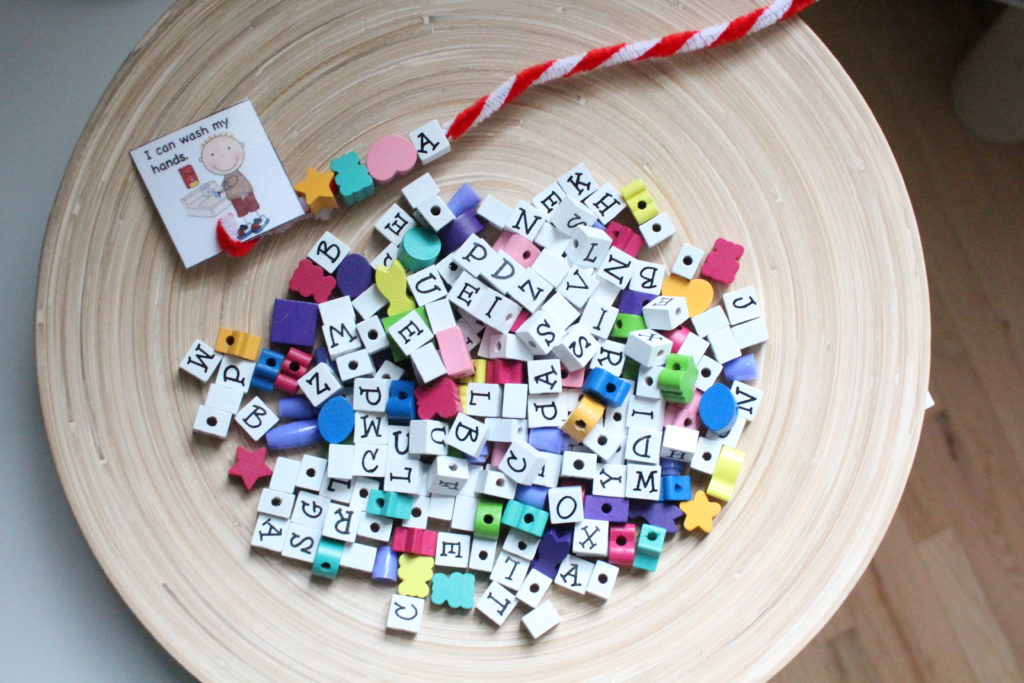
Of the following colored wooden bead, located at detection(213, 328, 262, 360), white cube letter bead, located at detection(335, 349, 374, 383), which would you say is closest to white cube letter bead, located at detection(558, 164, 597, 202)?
white cube letter bead, located at detection(335, 349, 374, 383)

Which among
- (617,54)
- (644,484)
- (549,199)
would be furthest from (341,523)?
(617,54)

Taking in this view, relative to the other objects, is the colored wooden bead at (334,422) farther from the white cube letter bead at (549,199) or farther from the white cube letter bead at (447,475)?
the white cube letter bead at (549,199)

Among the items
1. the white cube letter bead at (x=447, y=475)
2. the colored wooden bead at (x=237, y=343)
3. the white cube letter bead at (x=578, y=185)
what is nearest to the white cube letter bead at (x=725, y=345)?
the white cube letter bead at (x=578, y=185)

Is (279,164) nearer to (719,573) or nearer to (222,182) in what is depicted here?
(222,182)

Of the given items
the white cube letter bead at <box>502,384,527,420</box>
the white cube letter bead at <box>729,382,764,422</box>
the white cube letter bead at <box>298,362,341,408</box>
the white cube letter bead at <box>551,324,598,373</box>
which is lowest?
the white cube letter bead at <box>729,382,764,422</box>

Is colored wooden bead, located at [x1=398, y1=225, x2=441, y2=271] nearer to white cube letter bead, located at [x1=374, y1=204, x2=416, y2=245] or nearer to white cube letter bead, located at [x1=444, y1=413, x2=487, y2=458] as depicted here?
white cube letter bead, located at [x1=374, y1=204, x2=416, y2=245]

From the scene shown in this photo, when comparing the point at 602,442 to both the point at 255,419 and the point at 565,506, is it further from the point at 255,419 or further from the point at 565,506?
the point at 255,419
